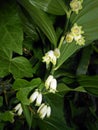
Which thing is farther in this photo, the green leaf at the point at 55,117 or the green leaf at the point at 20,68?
the green leaf at the point at 55,117

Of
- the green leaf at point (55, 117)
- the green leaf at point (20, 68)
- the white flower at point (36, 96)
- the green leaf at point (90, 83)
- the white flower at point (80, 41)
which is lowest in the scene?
the green leaf at point (55, 117)

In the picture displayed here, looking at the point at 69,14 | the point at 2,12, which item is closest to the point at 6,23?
the point at 2,12

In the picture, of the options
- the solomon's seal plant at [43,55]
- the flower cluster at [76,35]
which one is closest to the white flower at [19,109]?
the solomon's seal plant at [43,55]

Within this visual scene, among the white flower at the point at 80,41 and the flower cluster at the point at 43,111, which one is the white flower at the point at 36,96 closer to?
the flower cluster at the point at 43,111

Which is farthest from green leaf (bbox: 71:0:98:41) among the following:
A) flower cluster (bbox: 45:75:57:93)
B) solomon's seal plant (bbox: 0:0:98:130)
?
flower cluster (bbox: 45:75:57:93)

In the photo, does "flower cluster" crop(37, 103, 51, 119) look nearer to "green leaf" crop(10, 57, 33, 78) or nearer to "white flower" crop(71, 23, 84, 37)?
"green leaf" crop(10, 57, 33, 78)

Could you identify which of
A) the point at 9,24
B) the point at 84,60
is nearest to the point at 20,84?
the point at 9,24

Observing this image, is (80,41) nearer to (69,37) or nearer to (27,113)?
(69,37)

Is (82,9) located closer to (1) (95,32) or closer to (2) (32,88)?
(1) (95,32)
